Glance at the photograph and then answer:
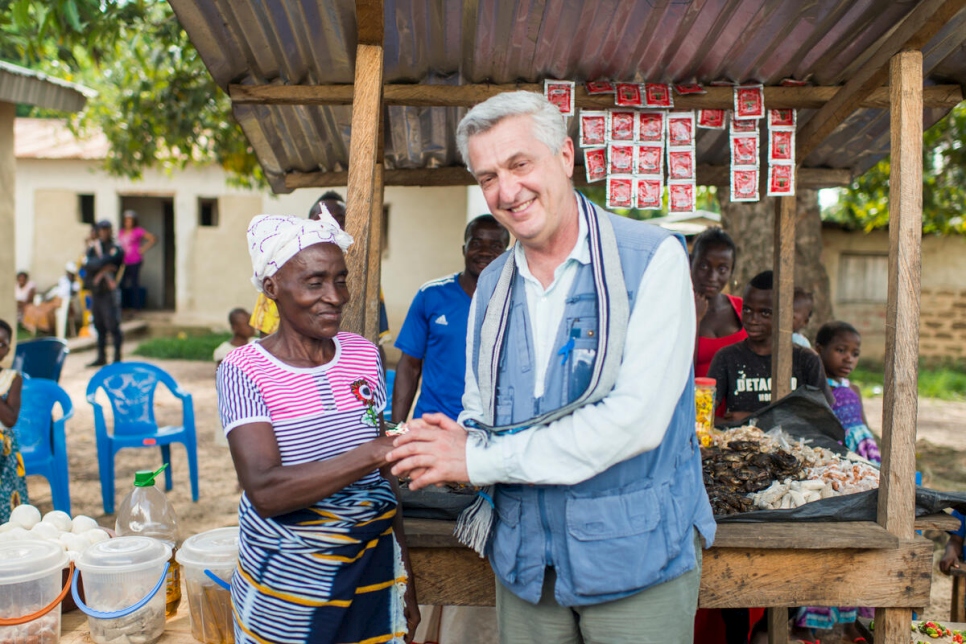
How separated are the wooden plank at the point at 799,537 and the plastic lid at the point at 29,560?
1.22 m

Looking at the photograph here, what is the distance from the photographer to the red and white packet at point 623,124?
380 centimetres

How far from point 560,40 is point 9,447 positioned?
377cm

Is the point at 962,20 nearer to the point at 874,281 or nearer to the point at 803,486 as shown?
the point at 803,486

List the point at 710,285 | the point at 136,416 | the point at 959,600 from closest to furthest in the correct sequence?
the point at 959,600, the point at 710,285, the point at 136,416

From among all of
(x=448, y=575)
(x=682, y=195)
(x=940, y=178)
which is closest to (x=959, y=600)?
(x=682, y=195)

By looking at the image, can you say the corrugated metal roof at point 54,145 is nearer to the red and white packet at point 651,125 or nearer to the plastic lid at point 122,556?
the red and white packet at point 651,125

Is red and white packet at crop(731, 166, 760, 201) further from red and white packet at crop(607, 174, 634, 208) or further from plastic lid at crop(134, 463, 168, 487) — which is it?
plastic lid at crop(134, 463, 168, 487)

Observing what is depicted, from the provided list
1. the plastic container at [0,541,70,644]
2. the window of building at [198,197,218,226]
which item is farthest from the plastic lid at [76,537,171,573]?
the window of building at [198,197,218,226]

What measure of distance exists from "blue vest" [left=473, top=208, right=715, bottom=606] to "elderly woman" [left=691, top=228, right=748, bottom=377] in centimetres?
303

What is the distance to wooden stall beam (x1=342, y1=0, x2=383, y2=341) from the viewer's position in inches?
106

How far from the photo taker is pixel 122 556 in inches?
106

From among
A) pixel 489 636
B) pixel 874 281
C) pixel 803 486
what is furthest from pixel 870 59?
pixel 874 281

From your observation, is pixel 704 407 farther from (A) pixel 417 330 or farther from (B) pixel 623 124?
(A) pixel 417 330

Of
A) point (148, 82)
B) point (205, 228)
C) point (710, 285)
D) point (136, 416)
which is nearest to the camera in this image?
point (710, 285)
